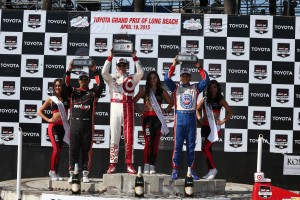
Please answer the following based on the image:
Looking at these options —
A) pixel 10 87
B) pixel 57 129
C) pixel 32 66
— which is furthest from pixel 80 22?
pixel 57 129

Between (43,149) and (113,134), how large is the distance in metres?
2.53

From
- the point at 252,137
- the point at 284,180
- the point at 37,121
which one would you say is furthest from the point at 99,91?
the point at 284,180

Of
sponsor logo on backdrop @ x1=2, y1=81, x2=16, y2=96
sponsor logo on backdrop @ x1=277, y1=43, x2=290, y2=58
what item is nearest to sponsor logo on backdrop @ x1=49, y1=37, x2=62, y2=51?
sponsor logo on backdrop @ x1=2, y1=81, x2=16, y2=96

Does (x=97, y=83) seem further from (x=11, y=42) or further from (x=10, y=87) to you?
(x=11, y=42)

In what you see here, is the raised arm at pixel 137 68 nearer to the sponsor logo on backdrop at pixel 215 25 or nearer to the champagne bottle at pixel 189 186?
the champagne bottle at pixel 189 186

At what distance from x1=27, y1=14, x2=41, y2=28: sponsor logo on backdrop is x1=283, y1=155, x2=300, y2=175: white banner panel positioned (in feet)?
15.3

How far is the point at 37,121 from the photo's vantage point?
33.5 feet

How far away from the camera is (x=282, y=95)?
33.4 feet

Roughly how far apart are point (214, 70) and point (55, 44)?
105 inches

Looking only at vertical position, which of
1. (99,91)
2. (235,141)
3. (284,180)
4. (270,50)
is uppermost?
(270,50)

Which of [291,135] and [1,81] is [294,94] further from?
[1,81]

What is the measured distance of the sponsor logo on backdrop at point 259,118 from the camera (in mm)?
10164

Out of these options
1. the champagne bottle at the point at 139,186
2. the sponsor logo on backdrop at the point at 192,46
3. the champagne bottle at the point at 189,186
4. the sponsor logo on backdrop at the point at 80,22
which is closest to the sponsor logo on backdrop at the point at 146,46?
the sponsor logo on backdrop at the point at 192,46

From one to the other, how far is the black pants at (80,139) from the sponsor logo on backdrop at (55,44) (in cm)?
253
